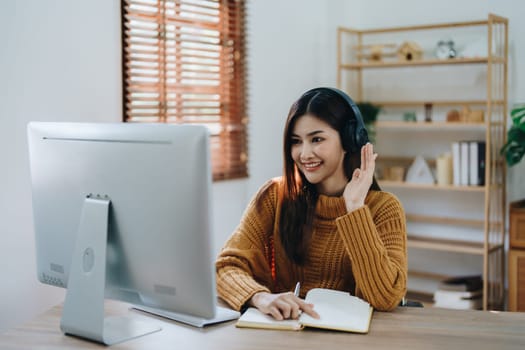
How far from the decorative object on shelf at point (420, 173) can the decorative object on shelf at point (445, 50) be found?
60 cm

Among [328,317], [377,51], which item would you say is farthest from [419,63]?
[328,317]

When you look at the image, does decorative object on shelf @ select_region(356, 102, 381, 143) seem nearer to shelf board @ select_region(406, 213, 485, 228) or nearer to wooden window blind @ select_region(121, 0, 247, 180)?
shelf board @ select_region(406, 213, 485, 228)

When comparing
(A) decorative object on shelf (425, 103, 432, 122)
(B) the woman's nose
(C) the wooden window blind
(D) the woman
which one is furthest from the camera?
(A) decorative object on shelf (425, 103, 432, 122)

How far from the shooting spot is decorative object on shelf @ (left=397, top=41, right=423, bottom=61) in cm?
393

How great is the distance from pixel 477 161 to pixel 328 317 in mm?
2334

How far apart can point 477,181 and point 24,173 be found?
2.43 metres

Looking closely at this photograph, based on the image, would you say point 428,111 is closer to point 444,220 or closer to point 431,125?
point 431,125

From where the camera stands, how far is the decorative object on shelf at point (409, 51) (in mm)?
3932

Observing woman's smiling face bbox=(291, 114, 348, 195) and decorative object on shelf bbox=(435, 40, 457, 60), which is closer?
woman's smiling face bbox=(291, 114, 348, 195)

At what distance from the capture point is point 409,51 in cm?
394

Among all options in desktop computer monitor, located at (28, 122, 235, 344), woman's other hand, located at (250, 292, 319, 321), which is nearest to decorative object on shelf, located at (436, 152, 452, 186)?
woman's other hand, located at (250, 292, 319, 321)

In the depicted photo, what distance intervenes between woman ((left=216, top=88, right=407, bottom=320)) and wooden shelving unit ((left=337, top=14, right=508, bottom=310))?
5.72ft

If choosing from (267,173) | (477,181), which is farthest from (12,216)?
(477,181)

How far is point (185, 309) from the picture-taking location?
1.49 meters
